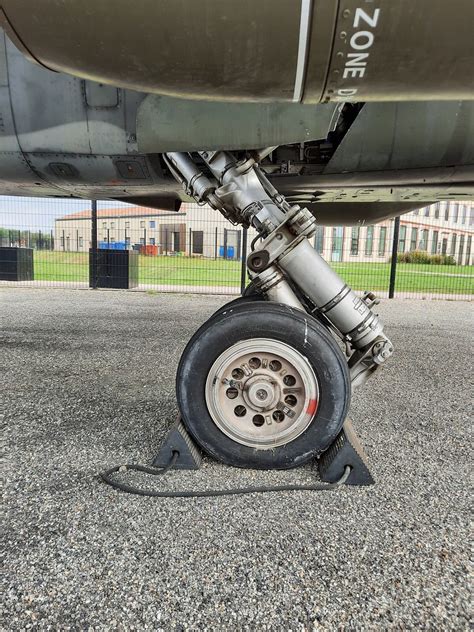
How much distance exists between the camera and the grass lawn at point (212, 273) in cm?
1075

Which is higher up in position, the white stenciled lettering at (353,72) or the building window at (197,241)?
the white stenciled lettering at (353,72)

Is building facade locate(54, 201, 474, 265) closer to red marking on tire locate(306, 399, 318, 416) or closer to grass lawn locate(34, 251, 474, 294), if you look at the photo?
grass lawn locate(34, 251, 474, 294)

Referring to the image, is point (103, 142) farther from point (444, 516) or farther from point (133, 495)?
point (444, 516)

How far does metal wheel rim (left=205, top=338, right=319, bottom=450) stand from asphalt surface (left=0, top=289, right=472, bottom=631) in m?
0.19

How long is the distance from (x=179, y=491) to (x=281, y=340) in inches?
28.1

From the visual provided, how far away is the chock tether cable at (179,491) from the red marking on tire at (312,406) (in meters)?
0.27

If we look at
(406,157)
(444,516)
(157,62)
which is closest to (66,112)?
(157,62)

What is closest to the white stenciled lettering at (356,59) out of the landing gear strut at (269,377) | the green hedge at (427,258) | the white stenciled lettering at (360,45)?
the white stenciled lettering at (360,45)

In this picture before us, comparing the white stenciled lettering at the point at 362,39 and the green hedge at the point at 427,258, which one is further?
the green hedge at the point at 427,258

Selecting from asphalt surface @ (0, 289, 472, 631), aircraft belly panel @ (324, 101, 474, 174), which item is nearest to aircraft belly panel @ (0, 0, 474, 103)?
asphalt surface @ (0, 289, 472, 631)

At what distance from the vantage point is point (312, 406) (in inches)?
71.2

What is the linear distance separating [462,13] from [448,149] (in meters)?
1.78

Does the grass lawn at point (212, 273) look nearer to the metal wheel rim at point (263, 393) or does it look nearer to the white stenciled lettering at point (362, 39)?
the metal wheel rim at point (263, 393)

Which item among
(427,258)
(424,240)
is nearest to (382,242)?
(424,240)
